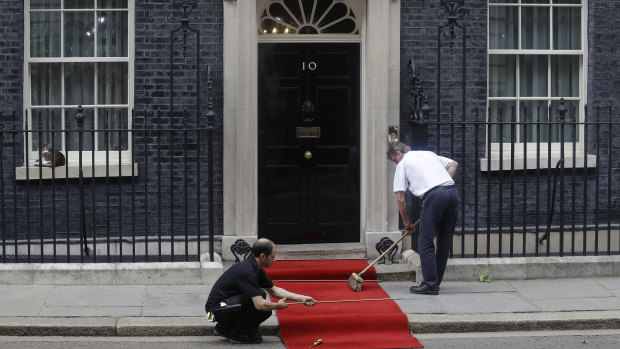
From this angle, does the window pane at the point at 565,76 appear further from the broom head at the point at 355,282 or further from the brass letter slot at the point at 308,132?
the broom head at the point at 355,282

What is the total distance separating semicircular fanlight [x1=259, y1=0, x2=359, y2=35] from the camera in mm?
11367

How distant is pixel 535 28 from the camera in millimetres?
11891

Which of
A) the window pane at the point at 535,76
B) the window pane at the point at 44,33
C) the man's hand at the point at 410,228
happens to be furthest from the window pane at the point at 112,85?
the window pane at the point at 535,76

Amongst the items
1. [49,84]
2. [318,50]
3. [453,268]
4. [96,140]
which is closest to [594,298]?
[453,268]

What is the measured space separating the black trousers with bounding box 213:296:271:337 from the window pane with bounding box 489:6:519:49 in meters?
5.07

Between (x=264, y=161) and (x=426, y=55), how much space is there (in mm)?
2211

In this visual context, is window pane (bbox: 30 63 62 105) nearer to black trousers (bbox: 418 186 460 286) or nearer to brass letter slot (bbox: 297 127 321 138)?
brass letter slot (bbox: 297 127 321 138)

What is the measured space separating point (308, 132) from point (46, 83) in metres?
3.01

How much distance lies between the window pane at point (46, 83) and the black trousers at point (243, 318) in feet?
13.7

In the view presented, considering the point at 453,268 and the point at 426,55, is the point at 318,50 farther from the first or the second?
the point at 453,268

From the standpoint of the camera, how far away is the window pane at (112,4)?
11.2 meters

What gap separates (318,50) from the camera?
37.6 feet

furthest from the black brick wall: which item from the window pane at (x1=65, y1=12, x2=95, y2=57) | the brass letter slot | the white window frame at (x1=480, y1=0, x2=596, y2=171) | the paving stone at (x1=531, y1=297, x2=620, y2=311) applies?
the paving stone at (x1=531, y1=297, x2=620, y2=311)

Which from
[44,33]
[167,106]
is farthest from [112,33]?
[167,106]
